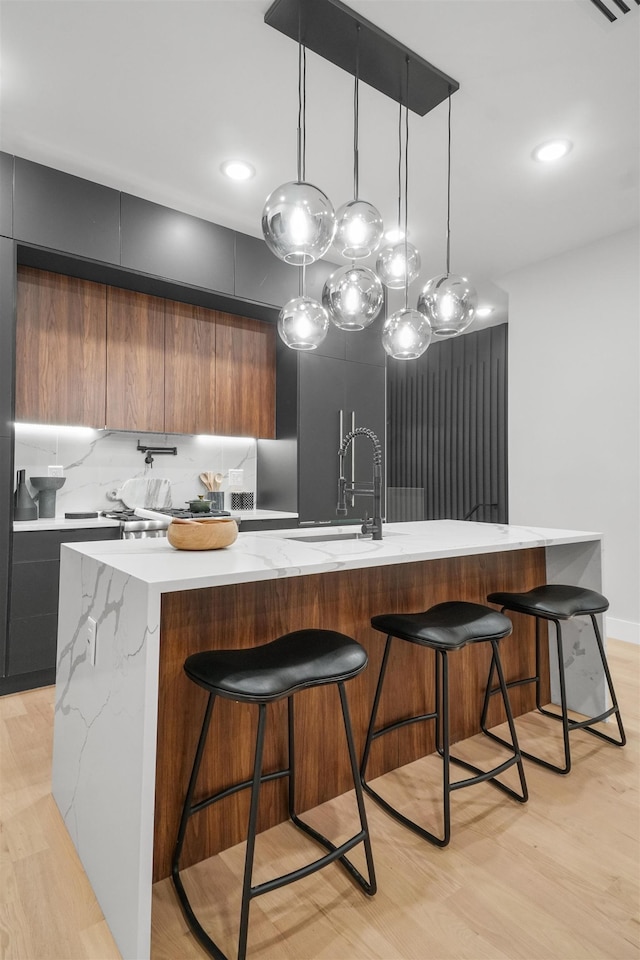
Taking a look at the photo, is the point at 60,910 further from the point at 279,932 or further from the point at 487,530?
the point at 487,530

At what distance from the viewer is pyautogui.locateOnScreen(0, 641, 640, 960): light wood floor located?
135cm

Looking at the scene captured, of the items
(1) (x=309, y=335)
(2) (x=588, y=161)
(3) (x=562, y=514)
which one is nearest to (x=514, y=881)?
(1) (x=309, y=335)

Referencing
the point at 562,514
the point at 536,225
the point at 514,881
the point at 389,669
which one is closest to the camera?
the point at 514,881

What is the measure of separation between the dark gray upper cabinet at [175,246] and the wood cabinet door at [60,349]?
0.42 meters

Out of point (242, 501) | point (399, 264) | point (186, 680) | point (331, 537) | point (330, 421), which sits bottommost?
point (186, 680)

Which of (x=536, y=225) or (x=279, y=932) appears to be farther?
(x=536, y=225)

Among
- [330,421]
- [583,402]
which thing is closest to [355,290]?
[330,421]

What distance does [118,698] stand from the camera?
4.62ft

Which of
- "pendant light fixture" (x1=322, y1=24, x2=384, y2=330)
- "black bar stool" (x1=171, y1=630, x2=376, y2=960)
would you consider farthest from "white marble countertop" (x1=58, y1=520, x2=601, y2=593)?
"pendant light fixture" (x1=322, y1=24, x2=384, y2=330)

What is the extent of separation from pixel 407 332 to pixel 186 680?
1695mm

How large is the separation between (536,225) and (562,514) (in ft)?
7.19

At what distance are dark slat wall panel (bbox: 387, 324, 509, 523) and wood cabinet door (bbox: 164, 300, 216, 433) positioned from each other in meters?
3.24

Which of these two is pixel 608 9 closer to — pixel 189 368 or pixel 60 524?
pixel 189 368

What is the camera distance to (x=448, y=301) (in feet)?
7.70
